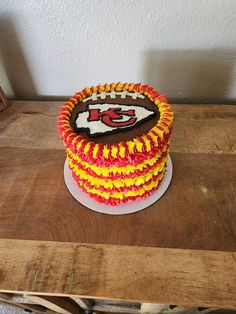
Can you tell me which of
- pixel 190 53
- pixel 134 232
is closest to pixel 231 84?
pixel 190 53

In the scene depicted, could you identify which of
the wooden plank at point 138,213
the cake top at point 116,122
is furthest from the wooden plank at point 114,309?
the cake top at point 116,122

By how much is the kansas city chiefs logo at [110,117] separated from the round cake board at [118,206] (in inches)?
6.0

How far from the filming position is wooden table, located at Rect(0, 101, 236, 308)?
1.50ft

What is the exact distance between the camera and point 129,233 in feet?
1.70

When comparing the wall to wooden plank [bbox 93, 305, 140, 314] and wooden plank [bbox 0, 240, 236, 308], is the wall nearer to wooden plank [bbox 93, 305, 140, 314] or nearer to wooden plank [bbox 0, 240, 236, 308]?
wooden plank [bbox 0, 240, 236, 308]

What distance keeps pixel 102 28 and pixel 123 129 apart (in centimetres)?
35

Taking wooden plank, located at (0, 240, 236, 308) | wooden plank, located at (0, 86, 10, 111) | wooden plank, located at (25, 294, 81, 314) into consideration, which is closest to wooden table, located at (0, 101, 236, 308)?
wooden plank, located at (0, 240, 236, 308)

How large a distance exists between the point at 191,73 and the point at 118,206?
45 centimetres

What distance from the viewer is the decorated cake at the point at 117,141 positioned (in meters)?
0.46

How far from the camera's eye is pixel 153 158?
1.60ft

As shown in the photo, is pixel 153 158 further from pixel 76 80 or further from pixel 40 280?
pixel 76 80

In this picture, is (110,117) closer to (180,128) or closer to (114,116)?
(114,116)

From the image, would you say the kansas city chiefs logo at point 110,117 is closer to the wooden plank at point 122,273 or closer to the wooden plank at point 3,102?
the wooden plank at point 122,273

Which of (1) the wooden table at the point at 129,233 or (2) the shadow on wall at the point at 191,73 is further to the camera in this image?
(2) the shadow on wall at the point at 191,73
